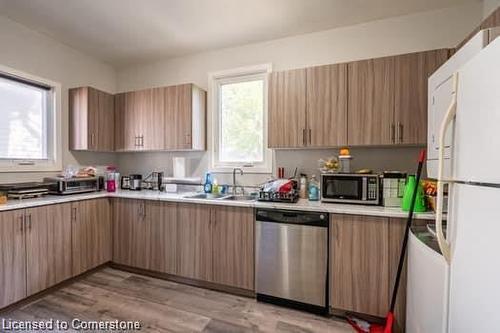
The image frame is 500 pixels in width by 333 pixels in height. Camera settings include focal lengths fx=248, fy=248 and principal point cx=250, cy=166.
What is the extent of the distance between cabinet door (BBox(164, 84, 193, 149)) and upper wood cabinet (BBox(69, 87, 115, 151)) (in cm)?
89

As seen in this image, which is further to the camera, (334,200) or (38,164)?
(38,164)

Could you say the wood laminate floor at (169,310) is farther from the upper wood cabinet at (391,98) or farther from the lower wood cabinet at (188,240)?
the upper wood cabinet at (391,98)

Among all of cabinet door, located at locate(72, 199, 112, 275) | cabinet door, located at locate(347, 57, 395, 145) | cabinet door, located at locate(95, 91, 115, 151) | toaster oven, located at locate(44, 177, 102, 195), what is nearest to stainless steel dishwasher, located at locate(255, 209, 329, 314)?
cabinet door, located at locate(347, 57, 395, 145)

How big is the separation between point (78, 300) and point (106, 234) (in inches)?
29.8

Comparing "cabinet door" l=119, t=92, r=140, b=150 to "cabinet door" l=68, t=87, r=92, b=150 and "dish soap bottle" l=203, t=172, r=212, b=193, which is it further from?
"dish soap bottle" l=203, t=172, r=212, b=193

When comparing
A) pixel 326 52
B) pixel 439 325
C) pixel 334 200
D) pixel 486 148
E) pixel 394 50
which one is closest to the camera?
pixel 486 148

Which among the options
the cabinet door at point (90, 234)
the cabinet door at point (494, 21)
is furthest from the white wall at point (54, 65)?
the cabinet door at point (494, 21)

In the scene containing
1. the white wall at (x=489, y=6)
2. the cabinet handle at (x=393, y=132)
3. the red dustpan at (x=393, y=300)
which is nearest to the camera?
the red dustpan at (x=393, y=300)

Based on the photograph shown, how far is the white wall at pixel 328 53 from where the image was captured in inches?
90.0

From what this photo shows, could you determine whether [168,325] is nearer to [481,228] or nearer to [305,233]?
[305,233]

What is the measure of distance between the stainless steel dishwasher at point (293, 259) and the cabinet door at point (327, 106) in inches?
29.1

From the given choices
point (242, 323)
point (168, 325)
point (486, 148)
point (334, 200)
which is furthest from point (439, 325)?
point (168, 325)

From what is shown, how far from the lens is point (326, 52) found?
2.66 m

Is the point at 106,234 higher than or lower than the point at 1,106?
lower
